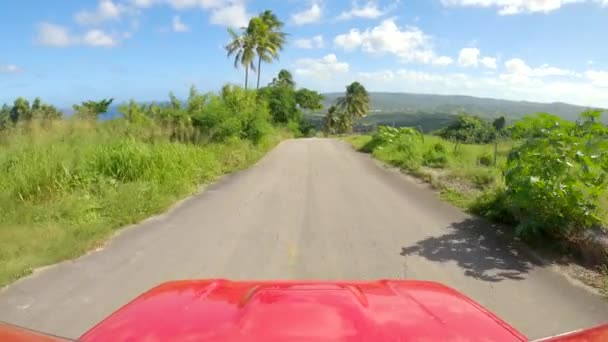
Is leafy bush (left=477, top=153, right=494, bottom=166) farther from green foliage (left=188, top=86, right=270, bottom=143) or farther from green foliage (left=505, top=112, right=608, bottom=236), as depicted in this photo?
green foliage (left=188, top=86, right=270, bottom=143)

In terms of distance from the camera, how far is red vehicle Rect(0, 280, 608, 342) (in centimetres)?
155

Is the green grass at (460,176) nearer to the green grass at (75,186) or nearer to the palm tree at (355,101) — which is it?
the green grass at (75,186)

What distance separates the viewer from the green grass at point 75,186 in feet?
19.0

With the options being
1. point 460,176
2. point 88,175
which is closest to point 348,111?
point 460,176

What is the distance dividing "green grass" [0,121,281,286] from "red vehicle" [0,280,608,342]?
4.00m

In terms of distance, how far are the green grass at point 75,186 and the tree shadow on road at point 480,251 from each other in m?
4.62

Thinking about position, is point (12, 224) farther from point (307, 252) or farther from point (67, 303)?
point (307, 252)

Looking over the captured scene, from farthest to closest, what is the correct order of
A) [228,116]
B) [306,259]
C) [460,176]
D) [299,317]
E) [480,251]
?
[228,116] < [460,176] < [480,251] < [306,259] < [299,317]

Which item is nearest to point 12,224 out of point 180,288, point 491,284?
point 180,288

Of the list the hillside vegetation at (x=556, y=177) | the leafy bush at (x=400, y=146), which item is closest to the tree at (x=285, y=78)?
the leafy bush at (x=400, y=146)

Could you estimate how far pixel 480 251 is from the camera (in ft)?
19.0

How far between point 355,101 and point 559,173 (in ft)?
240

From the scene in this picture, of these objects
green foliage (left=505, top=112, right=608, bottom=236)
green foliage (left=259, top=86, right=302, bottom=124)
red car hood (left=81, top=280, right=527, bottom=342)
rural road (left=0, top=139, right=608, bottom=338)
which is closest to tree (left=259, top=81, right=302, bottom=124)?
green foliage (left=259, top=86, right=302, bottom=124)

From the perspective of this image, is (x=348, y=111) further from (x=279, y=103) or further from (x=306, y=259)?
(x=306, y=259)
